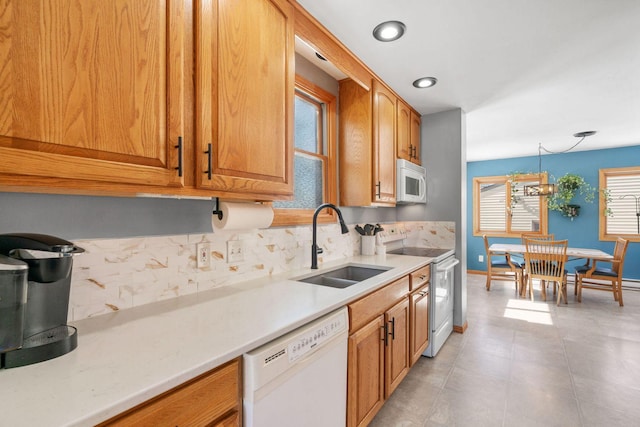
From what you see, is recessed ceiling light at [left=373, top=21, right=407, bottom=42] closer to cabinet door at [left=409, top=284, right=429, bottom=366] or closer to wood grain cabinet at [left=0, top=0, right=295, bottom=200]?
wood grain cabinet at [left=0, top=0, right=295, bottom=200]

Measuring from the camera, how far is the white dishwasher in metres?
0.92

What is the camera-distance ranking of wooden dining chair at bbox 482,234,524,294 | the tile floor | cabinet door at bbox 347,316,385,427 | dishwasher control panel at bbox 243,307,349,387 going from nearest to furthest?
dishwasher control panel at bbox 243,307,349,387 → cabinet door at bbox 347,316,385,427 → the tile floor → wooden dining chair at bbox 482,234,524,294

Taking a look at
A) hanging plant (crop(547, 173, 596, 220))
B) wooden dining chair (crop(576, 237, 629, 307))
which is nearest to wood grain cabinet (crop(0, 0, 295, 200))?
wooden dining chair (crop(576, 237, 629, 307))

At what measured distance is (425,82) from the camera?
2533 millimetres

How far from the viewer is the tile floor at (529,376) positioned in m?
1.89

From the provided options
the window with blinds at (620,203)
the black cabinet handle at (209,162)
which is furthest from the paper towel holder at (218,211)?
the window with blinds at (620,203)

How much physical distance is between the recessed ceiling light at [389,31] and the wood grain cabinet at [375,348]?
150 centimetres

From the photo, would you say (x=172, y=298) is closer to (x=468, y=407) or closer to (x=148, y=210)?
(x=148, y=210)

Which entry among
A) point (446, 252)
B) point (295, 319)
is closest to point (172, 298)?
point (295, 319)

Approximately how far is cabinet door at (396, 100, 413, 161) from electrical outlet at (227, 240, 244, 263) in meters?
1.78

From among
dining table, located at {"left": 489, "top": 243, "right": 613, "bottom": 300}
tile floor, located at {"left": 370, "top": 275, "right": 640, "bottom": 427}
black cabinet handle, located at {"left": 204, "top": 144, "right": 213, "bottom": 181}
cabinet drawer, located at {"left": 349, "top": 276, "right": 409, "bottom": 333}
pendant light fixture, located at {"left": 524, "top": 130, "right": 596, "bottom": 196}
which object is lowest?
tile floor, located at {"left": 370, "top": 275, "right": 640, "bottom": 427}

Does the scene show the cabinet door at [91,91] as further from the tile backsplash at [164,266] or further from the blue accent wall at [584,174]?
the blue accent wall at [584,174]

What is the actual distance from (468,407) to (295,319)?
1606 millimetres

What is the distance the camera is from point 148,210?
1.25m
